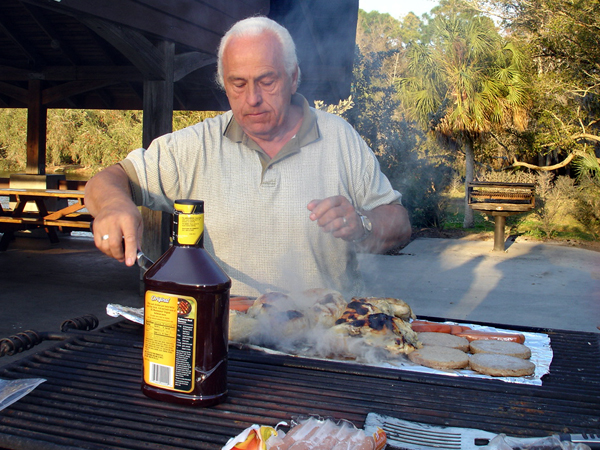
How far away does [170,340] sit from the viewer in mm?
1045

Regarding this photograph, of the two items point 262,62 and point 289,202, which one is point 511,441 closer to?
point 289,202

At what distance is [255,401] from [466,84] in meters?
12.2

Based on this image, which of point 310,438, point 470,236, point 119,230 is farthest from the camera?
point 470,236

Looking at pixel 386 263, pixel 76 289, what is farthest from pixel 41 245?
pixel 386 263

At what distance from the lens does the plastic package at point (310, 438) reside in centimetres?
88

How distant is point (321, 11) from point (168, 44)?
196 centimetres

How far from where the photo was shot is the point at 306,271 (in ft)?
7.31

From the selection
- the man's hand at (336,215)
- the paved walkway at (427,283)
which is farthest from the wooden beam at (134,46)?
the man's hand at (336,215)

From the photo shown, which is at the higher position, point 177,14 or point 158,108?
point 177,14

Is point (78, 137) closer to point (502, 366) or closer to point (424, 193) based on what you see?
point (424, 193)

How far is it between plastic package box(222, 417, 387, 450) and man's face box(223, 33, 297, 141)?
1354mm

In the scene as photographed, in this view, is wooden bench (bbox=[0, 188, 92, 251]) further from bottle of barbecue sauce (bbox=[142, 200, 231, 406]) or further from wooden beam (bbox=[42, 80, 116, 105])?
bottle of barbecue sauce (bbox=[142, 200, 231, 406])

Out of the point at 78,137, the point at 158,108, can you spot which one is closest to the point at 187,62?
the point at 158,108

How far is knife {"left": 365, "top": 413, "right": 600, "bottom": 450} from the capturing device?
965 mm
